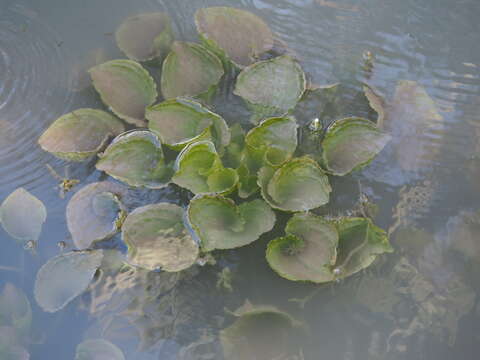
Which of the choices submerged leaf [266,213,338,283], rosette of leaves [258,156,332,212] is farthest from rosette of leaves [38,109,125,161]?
submerged leaf [266,213,338,283]

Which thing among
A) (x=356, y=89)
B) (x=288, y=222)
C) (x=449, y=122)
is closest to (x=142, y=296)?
(x=288, y=222)

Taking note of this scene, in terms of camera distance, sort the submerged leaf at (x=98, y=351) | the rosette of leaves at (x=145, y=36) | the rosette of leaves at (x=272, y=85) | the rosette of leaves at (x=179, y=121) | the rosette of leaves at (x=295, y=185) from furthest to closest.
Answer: the rosette of leaves at (x=145, y=36) → the rosette of leaves at (x=272, y=85) → the rosette of leaves at (x=179, y=121) → the rosette of leaves at (x=295, y=185) → the submerged leaf at (x=98, y=351)

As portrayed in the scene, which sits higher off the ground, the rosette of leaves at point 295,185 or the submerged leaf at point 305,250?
the rosette of leaves at point 295,185

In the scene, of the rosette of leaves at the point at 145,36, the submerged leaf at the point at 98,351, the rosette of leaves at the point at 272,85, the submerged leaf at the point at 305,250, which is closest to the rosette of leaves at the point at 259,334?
the submerged leaf at the point at 305,250

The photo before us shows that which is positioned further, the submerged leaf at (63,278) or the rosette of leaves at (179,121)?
the rosette of leaves at (179,121)

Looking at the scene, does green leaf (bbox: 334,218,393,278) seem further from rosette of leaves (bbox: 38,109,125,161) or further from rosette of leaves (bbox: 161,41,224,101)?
rosette of leaves (bbox: 38,109,125,161)

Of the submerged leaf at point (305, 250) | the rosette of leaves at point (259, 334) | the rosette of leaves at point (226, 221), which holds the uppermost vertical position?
the rosette of leaves at point (226, 221)

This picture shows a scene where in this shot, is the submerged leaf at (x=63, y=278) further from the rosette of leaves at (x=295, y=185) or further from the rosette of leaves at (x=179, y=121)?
the rosette of leaves at (x=295, y=185)
